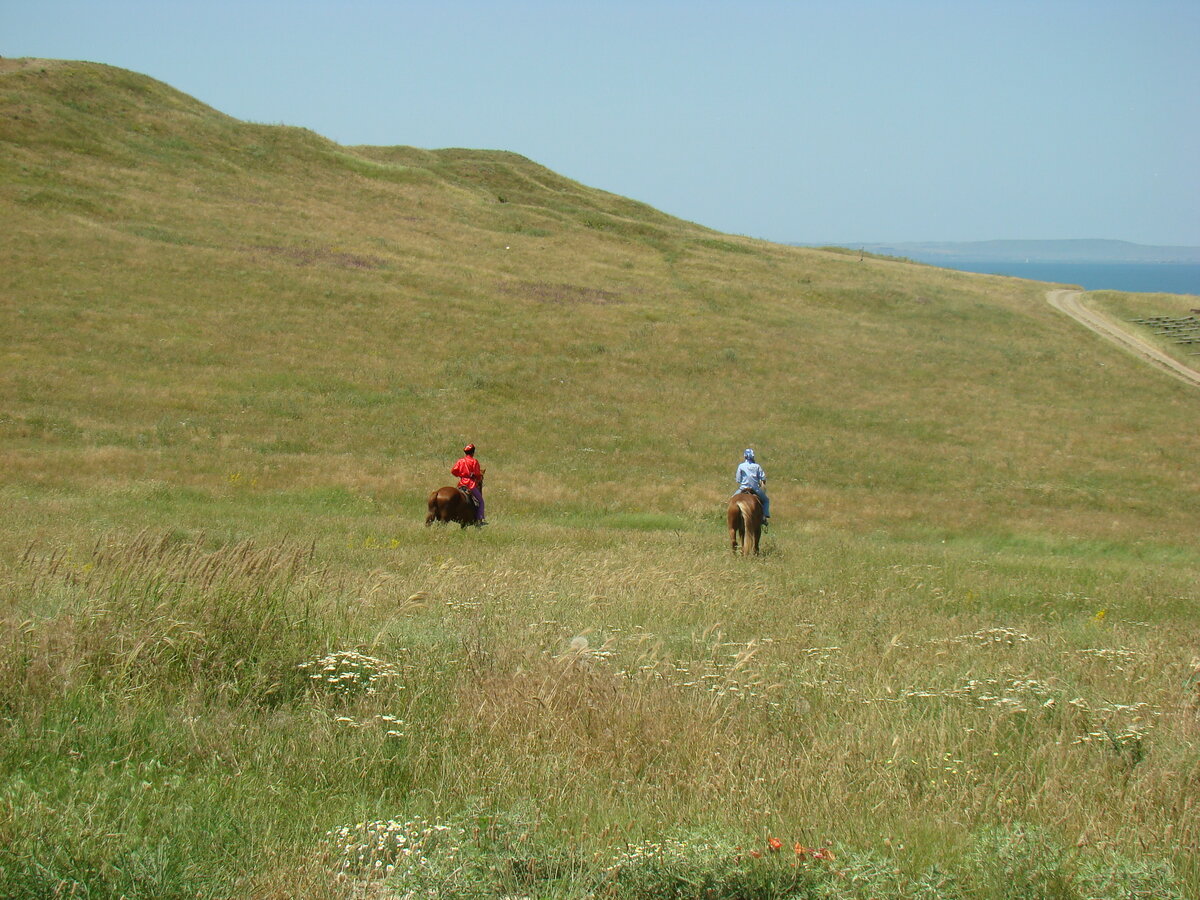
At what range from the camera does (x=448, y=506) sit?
19141 millimetres

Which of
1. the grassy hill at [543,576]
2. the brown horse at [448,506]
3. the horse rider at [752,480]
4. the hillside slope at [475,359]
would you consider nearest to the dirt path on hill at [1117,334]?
the hillside slope at [475,359]

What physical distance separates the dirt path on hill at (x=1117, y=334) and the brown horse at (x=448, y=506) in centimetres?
3962

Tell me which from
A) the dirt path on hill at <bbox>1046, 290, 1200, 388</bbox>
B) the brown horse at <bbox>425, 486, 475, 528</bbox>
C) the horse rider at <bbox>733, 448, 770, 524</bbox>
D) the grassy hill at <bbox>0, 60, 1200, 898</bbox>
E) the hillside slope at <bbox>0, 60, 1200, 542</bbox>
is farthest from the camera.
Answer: the dirt path on hill at <bbox>1046, 290, 1200, 388</bbox>

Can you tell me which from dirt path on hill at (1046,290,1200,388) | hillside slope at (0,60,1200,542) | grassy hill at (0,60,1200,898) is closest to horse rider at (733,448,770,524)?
grassy hill at (0,60,1200,898)

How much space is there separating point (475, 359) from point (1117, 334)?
39.0 meters

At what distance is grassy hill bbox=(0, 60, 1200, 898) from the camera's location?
4441mm

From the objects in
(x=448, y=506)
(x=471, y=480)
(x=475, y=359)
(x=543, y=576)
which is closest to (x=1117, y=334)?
(x=475, y=359)

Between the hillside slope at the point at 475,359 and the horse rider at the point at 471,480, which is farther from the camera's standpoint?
the hillside slope at the point at 475,359

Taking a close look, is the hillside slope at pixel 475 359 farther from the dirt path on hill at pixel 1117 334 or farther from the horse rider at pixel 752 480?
the horse rider at pixel 752 480

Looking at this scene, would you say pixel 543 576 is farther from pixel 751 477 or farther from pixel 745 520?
pixel 751 477

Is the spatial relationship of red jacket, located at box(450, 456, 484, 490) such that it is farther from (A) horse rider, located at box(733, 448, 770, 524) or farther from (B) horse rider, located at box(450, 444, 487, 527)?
(A) horse rider, located at box(733, 448, 770, 524)

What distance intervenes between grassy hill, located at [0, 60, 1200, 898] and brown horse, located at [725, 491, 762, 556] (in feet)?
3.34

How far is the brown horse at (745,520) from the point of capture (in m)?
17.9

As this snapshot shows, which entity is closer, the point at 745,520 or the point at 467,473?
the point at 745,520
